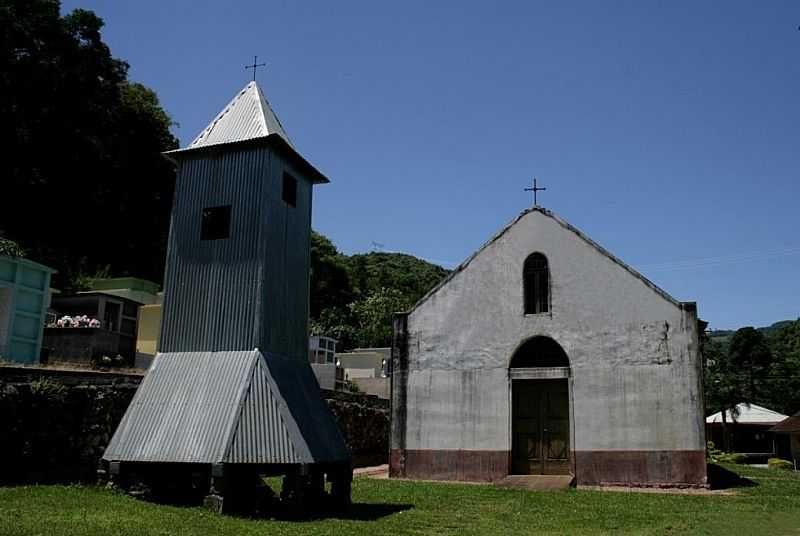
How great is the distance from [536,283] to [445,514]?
9.73 meters

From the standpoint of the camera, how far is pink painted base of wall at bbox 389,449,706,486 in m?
20.5

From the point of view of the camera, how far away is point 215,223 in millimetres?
17781

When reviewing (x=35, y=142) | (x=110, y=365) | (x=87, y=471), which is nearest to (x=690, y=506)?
(x=87, y=471)

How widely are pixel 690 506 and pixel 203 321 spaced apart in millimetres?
11405

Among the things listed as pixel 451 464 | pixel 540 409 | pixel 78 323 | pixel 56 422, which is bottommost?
pixel 451 464

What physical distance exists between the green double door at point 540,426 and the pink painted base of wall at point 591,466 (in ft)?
1.94

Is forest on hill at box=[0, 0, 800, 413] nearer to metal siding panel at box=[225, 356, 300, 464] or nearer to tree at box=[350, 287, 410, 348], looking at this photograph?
metal siding panel at box=[225, 356, 300, 464]

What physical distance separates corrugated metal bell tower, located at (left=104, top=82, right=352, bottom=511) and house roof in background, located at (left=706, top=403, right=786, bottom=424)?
44.9 meters

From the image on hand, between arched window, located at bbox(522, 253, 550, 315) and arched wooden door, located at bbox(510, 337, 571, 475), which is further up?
arched window, located at bbox(522, 253, 550, 315)

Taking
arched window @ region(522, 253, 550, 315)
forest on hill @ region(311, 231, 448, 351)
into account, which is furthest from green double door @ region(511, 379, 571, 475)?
forest on hill @ region(311, 231, 448, 351)

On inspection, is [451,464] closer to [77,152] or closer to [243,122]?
[243,122]

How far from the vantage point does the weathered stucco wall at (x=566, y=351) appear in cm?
2105

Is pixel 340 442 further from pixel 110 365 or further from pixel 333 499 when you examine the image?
pixel 110 365

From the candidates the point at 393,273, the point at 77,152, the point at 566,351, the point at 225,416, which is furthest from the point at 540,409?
the point at 393,273
